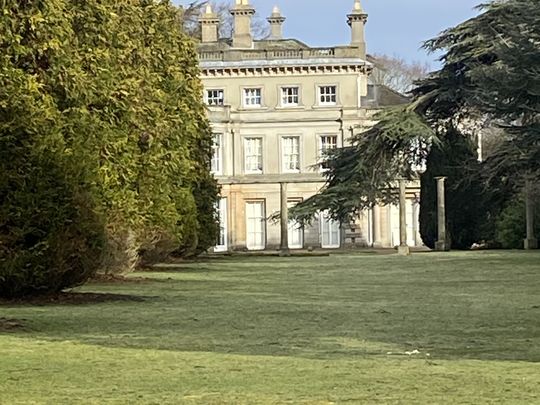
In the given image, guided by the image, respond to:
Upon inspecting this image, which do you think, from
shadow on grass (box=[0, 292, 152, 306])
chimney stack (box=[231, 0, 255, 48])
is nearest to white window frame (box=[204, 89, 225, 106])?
chimney stack (box=[231, 0, 255, 48])

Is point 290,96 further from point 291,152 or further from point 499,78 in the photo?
point 499,78

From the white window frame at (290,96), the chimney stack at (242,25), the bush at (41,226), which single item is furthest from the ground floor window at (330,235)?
the bush at (41,226)

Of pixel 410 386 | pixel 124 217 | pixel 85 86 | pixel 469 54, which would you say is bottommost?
pixel 410 386

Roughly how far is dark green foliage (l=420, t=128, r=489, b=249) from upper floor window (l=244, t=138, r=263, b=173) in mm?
15836

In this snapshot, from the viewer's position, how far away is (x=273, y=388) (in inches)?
269

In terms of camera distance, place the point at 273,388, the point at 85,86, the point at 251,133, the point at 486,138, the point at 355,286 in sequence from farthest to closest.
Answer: the point at 486,138, the point at 251,133, the point at 355,286, the point at 85,86, the point at 273,388

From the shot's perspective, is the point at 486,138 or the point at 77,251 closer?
the point at 77,251

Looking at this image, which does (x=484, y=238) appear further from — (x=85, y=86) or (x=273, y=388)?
(x=273, y=388)

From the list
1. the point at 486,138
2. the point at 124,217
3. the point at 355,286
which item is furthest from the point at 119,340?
the point at 486,138

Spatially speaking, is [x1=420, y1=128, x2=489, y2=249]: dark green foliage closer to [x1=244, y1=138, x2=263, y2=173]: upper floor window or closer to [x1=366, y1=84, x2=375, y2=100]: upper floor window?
[x1=244, y1=138, x2=263, y2=173]: upper floor window

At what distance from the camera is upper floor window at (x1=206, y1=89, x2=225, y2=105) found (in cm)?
5938

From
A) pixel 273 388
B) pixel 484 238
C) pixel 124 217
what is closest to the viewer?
pixel 273 388

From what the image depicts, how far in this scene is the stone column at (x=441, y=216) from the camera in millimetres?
39228

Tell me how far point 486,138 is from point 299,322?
54424 millimetres
